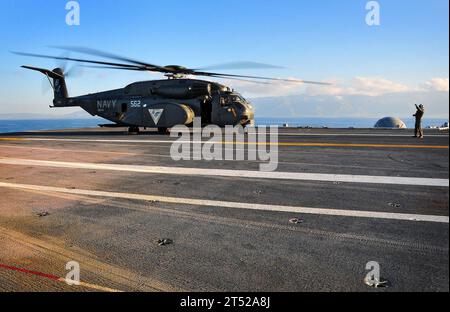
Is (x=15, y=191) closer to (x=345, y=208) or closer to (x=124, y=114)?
(x=345, y=208)

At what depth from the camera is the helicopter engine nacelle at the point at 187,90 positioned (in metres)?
20.1

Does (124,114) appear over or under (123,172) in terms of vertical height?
over

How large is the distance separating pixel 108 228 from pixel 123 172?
4.24 metres

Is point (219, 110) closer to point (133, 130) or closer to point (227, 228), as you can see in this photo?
point (133, 130)

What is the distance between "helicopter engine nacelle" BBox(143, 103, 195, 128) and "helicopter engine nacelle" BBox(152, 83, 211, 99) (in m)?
0.71

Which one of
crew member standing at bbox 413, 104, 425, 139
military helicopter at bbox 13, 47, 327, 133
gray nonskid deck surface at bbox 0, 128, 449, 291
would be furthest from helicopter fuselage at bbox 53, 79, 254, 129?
gray nonskid deck surface at bbox 0, 128, 449, 291

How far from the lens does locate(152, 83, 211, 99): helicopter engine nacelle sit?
20.1 m

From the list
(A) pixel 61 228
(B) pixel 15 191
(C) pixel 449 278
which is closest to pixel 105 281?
(A) pixel 61 228

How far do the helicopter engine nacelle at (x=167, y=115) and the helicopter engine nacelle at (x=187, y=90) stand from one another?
2.34ft

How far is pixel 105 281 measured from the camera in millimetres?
3168

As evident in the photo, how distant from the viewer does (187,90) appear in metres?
20.1

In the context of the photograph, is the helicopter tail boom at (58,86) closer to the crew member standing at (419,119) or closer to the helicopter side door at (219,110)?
A: the helicopter side door at (219,110)

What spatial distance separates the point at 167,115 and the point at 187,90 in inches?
83.0

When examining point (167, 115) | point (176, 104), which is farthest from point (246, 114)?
point (167, 115)
